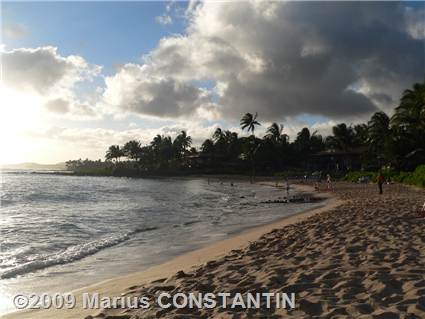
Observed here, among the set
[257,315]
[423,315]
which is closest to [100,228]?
[257,315]

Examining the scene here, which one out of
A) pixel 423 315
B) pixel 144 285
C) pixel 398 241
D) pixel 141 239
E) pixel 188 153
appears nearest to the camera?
pixel 423 315

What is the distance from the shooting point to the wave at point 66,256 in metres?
9.30

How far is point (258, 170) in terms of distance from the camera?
288 ft

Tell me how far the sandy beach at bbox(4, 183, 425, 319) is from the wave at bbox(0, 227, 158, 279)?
268 centimetres

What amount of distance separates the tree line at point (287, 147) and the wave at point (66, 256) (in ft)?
115

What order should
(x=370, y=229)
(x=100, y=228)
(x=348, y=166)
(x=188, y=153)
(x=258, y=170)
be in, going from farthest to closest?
1. (x=188, y=153)
2. (x=258, y=170)
3. (x=348, y=166)
4. (x=100, y=228)
5. (x=370, y=229)

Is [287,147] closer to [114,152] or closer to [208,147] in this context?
[208,147]

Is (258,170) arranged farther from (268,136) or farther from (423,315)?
(423,315)

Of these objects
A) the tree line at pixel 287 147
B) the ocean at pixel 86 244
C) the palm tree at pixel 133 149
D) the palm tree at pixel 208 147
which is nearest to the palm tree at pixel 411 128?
the tree line at pixel 287 147

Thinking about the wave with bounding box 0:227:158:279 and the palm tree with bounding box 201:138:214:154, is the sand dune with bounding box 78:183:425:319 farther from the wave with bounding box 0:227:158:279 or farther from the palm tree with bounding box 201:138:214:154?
the palm tree with bounding box 201:138:214:154

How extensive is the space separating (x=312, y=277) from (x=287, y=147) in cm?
8364

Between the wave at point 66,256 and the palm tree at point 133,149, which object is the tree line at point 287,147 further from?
the wave at point 66,256

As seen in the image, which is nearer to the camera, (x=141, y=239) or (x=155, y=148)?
(x=141, y=239)

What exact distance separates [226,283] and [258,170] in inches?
3241
